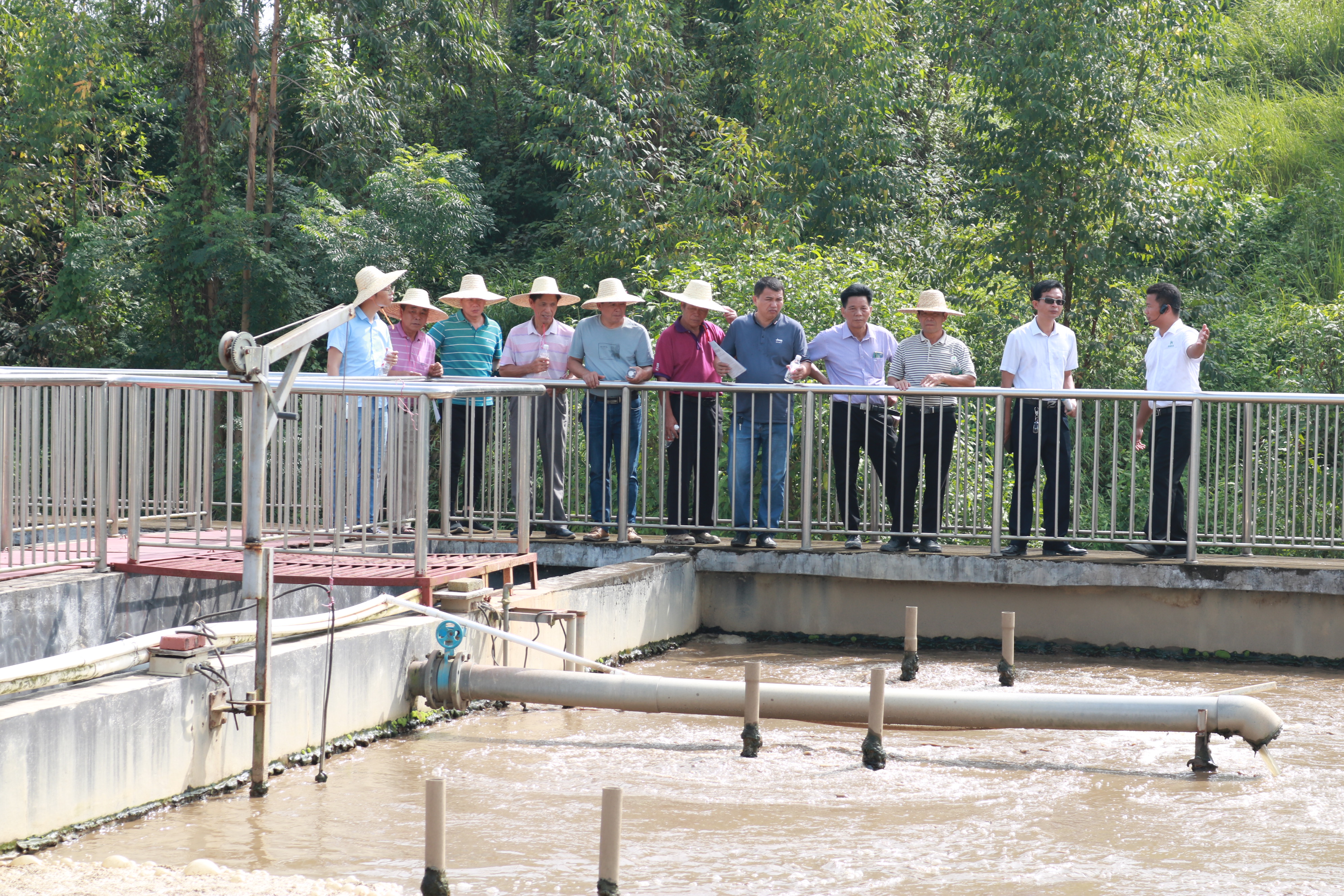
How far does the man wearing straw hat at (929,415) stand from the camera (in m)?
10.1

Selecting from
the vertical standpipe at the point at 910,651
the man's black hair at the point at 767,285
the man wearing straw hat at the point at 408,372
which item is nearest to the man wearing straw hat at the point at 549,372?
the man wearing straw hat at the point at 408,372

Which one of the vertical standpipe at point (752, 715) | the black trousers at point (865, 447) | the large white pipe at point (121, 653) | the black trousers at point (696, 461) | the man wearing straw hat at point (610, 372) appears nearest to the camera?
the large white pipe at point (121, 653)

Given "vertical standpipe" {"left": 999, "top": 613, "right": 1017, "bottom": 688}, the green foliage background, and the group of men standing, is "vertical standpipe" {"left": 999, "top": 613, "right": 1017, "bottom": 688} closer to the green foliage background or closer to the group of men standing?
the group of men standing

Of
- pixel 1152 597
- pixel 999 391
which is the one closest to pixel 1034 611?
pixel 1152 597

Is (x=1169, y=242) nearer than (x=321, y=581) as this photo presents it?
No

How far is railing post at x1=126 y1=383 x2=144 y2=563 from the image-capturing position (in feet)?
24.0

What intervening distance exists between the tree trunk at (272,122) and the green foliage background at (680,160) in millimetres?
113

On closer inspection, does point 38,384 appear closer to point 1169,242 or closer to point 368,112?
point 1169,242

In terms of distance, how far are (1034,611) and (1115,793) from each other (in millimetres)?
4031

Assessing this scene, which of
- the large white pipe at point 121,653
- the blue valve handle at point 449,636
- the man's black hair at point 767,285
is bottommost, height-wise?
the blue valve handle at point 449,636

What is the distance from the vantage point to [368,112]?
23.2 meters

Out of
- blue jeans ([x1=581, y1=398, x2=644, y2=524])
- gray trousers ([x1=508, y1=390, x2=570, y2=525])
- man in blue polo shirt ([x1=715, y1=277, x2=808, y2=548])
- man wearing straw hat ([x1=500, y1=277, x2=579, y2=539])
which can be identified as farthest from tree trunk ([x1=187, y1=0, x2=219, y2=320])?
man in blue polo shirt ([x1=715, y1=277, x2=808, y2=548])

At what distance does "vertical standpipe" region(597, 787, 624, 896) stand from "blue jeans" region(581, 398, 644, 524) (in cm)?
639

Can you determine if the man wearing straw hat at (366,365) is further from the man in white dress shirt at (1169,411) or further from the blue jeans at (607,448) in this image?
the man in white dress shirt at (1169,411)
